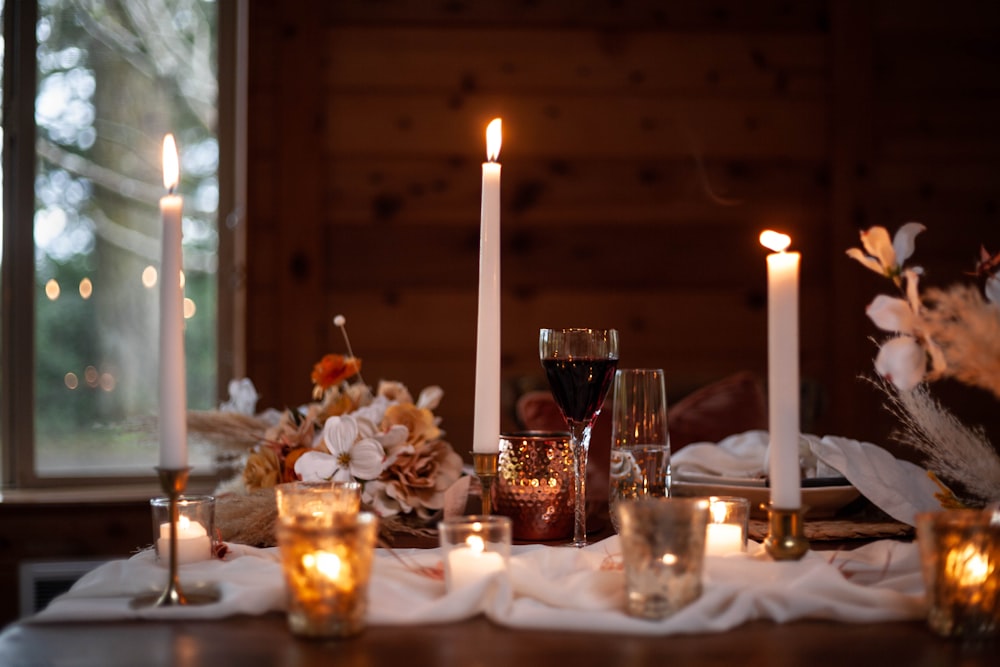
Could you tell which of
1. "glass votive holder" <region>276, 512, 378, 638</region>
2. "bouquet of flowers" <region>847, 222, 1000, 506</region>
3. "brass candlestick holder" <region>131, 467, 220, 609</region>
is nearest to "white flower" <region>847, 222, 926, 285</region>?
"bouquet of flowers" <region>847, 222, 1000, 506</region>

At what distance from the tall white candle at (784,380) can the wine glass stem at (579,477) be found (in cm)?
26

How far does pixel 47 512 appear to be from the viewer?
2.65 meters

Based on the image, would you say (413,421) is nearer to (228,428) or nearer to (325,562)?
(228,428)

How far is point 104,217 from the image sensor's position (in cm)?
290

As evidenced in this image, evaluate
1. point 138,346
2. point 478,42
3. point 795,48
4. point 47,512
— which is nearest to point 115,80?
point 138,346

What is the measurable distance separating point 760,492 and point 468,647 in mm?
595

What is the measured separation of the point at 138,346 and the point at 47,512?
54 cm

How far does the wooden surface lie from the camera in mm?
634

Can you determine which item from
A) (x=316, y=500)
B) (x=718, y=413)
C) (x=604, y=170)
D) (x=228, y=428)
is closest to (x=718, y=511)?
(x=316, y=500)

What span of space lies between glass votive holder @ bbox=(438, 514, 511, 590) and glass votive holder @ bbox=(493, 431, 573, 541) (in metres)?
0.25

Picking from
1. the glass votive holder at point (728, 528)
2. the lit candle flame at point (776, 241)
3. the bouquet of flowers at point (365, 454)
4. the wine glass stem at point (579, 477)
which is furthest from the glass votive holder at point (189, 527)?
the lit candle flame at point (776, 241)

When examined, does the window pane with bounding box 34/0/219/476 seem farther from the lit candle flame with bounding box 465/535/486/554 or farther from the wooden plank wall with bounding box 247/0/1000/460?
the lit candle flame with bounding box 465/535/486/554

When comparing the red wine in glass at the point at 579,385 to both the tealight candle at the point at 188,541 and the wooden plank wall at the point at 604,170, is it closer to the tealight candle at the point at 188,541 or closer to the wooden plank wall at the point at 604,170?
the tealight candle at the point at 188,541

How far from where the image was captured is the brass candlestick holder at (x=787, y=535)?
0.81 metres
